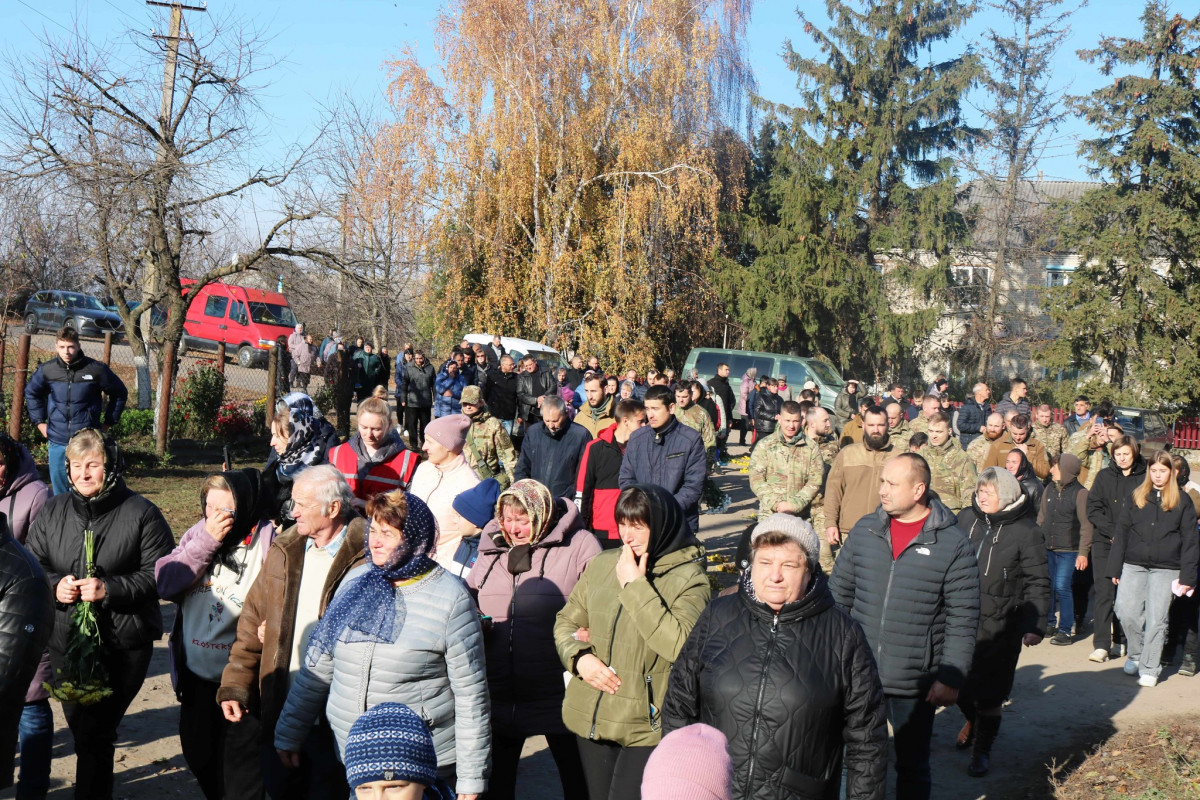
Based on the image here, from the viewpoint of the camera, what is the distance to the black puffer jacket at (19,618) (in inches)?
137

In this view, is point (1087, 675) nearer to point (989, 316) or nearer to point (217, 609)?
point (217, 609)

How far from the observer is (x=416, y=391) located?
1858 centimetres

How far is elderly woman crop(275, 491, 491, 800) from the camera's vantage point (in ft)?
12.4

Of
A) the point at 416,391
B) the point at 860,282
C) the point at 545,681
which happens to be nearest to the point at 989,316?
the point at 860,282

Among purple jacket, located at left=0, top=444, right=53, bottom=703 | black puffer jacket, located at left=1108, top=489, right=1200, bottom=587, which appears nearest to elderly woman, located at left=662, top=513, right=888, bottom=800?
purple jacket, located at left=0, top=444, right=53, bottom=703

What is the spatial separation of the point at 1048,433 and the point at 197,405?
12145 millimetres

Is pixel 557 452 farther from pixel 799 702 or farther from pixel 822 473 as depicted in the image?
pixel 799 702

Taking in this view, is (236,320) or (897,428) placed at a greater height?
(236,320)

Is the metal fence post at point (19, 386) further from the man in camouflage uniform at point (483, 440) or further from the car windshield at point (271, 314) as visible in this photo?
the car windshield at point (271, 314)

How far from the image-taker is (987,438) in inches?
409

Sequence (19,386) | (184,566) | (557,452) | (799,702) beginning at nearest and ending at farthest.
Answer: (799,702), (184,566), (557,452), (19,386)

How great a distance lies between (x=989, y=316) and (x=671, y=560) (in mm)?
38293

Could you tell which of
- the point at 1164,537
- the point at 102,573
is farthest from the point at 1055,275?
the point at 102,573

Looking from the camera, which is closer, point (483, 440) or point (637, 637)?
point (637, 637)
